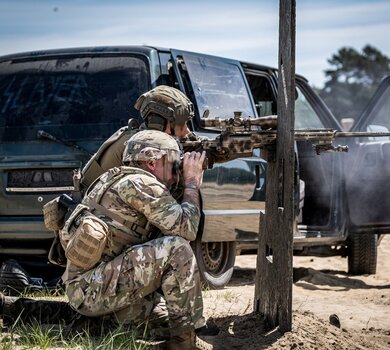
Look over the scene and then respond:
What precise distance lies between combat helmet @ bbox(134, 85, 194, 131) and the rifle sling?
1013mm

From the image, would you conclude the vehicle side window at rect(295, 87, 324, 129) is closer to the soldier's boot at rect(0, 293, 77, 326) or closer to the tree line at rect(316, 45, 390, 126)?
the soldier's boot at rect(0, 293, 77, 326)

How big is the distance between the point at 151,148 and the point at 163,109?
87cm

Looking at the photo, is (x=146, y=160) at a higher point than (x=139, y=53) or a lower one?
lower

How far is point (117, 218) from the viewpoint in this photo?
4.86 meters

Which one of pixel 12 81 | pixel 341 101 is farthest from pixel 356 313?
pixel 341 101

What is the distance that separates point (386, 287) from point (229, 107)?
93.0 inches

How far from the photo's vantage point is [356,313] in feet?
22.1

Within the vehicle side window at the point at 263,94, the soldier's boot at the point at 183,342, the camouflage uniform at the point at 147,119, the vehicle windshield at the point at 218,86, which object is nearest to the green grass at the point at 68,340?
the soldier's boot at the point at 183,342

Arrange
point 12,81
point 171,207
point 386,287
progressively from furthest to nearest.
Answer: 1. point 386,287
2. point 12,81
3. point 171,207

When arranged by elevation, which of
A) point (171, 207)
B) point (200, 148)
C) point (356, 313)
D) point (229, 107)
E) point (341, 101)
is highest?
point (341, 101)

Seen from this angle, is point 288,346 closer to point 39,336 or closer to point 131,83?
point 39,336

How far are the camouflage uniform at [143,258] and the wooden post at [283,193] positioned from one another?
58cm

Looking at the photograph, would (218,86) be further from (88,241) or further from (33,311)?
(88,241)

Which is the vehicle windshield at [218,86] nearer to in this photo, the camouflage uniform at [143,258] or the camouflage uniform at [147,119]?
the camouflage uniform at [147,119]
